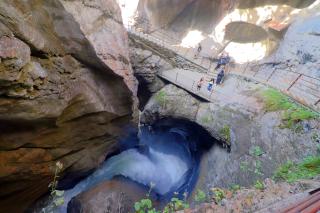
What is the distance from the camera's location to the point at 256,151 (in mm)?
8867

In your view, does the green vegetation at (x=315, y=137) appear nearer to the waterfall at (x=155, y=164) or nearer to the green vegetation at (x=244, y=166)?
the green vegetation at (x=244, y=166)

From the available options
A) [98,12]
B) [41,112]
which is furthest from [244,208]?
[98,12]

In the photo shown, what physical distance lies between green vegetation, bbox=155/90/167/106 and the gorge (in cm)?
6

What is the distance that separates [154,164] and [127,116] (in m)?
3.90

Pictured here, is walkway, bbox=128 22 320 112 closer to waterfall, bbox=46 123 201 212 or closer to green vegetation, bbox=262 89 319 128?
green vegetation, bbox=262 89 319 128

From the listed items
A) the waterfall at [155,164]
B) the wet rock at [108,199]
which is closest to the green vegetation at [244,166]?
the waterfall at [155,164]

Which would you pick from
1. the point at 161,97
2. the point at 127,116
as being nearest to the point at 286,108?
the point at 161,97

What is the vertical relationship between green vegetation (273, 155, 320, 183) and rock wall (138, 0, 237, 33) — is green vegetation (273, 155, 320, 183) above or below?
below

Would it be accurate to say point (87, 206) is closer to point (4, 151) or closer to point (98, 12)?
point (4, 151)

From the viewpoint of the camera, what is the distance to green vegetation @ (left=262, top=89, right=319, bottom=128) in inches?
341

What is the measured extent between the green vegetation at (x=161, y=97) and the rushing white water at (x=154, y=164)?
210 centimetres

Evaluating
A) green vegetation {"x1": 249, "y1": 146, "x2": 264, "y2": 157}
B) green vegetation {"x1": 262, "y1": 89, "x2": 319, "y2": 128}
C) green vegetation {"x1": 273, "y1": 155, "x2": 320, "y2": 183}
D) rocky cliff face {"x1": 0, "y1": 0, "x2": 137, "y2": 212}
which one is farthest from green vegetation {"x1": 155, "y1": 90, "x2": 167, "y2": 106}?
green vegetation {"x1": 273, "y1": 155, "x2": 320, "y2": 183}

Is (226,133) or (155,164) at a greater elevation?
(226,133)

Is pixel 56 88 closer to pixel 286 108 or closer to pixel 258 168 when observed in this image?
pixel 258 168
